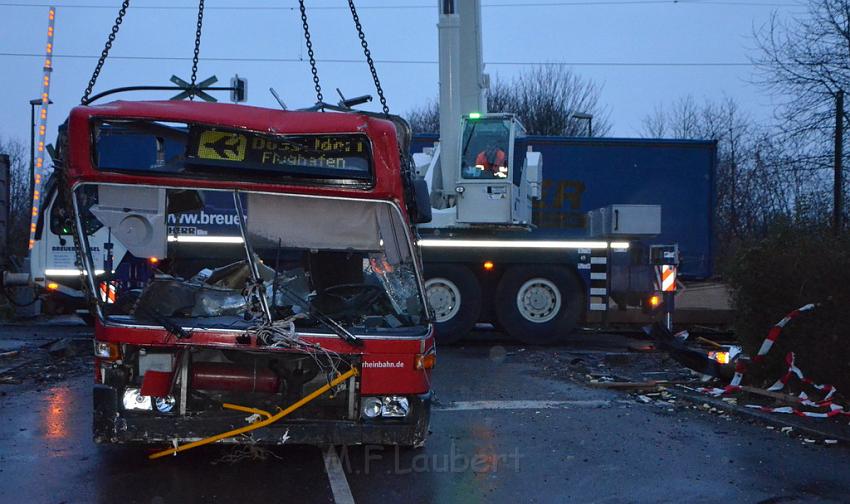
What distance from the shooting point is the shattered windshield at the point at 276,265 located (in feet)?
19.5

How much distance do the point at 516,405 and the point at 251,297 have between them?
352 cm

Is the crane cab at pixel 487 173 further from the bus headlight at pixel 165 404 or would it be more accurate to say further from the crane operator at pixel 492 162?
the bus headlight at pixel 165 404

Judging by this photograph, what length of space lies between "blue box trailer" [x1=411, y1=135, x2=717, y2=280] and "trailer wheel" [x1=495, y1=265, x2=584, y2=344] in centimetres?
161

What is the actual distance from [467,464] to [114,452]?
264 centimetres

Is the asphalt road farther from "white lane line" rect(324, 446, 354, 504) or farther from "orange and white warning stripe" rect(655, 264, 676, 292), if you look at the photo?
"orange and white warning stripe" rect(655, 264, 676, 292)

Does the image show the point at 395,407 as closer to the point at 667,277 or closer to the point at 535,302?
the point at 535,302

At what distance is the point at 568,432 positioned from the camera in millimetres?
7219

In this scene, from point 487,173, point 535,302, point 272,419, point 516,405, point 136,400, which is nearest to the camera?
point 272,419

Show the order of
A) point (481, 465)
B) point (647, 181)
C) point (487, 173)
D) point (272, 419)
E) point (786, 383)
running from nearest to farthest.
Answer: point (272, 419), point (481, 465), point (786, 383), point (487, 173), point (647, 181)

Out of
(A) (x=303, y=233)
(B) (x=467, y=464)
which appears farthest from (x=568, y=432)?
(A) (x=303, y=233)

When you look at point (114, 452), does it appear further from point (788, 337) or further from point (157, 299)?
point (788, 337)

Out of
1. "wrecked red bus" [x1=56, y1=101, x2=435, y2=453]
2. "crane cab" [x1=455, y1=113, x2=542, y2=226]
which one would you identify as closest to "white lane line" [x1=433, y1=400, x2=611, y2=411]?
"wrecked red bus" [x1=56, y1=101, x2=435, y2=453]

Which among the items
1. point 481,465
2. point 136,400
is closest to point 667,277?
point 481,465

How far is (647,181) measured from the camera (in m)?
15.2
